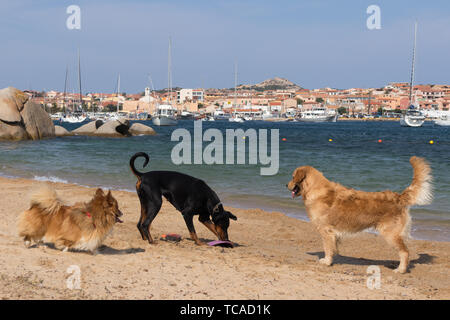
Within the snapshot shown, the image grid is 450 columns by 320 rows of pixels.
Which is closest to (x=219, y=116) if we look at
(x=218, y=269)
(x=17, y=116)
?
(x=17, y=116)

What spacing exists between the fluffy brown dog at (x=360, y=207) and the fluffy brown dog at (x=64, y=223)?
2852mm

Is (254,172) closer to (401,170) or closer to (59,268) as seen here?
(401,170)

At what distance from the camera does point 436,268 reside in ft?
23.5

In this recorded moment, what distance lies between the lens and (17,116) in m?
35.7

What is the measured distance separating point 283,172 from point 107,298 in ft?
52.6

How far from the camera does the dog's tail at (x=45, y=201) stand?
250 inches

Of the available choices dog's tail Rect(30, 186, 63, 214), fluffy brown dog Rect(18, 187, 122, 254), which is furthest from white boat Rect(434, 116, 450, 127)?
dog's tail Rect(30, 186, 63, 214)

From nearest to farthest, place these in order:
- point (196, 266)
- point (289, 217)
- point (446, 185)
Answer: point (196, 266), point (289, 217), point (446, 185)

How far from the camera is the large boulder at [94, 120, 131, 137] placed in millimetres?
48281

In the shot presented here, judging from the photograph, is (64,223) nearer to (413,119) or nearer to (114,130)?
(114,130)

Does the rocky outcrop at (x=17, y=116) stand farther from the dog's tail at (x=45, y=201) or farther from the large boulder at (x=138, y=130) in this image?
the dog's tail at (x=45, y=201)

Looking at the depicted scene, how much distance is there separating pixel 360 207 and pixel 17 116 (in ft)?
112

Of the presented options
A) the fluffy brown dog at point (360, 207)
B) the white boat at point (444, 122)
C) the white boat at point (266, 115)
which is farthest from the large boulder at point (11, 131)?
the white boat at point (266, 115)
